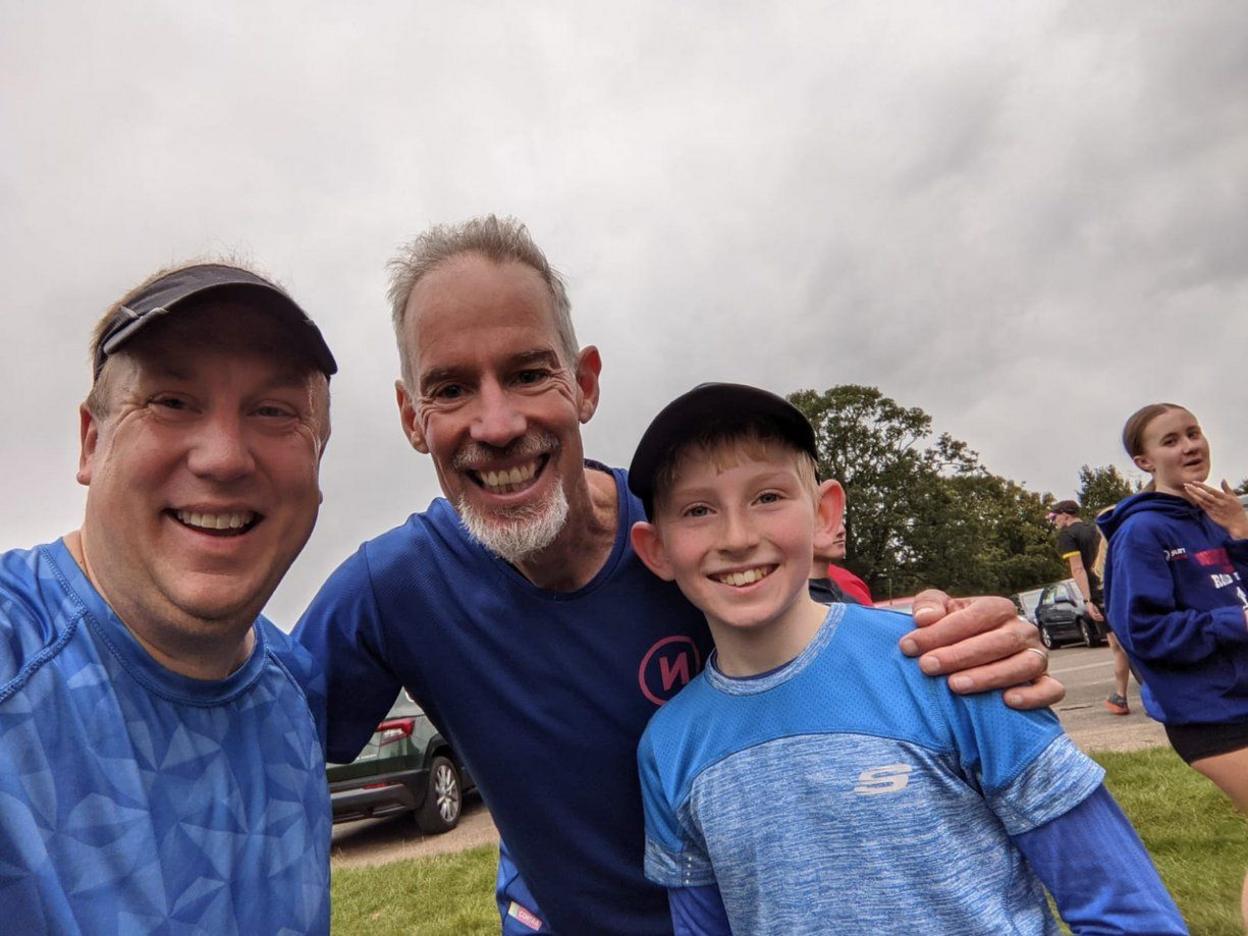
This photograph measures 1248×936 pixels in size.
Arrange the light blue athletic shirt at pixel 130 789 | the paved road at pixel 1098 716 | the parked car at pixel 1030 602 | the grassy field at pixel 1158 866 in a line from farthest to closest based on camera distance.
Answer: the parked car at pixel 1030 602
the paved road at pixel 1098 716
the grassy field at pixel 1158 866
the light blue athletic shirt at pixel 130 789

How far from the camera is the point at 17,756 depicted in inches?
50.4

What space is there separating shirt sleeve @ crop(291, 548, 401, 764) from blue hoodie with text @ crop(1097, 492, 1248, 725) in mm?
3583

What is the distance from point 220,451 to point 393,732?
7.11 meters

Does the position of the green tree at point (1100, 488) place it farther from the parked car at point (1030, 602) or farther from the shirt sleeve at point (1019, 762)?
the shirt sleeve at point (1019, 762)

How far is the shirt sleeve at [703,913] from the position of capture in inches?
73.4

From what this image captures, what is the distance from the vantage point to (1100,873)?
1.48m

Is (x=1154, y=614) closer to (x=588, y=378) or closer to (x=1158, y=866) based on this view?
(x=1158, y=866)

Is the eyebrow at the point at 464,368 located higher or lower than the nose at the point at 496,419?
higher

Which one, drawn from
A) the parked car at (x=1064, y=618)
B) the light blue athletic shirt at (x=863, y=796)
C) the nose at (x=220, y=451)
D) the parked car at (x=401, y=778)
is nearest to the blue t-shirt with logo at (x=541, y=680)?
the light blue athletic shirt at (x=863, y=796)

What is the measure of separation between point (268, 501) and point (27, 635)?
497 millimetres

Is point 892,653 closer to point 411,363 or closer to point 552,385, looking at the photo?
point 552,385

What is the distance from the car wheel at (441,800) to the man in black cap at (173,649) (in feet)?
23.3

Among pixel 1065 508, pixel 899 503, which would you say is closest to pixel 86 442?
pixel 1065 508

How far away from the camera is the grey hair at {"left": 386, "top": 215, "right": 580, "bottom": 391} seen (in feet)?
7.91
